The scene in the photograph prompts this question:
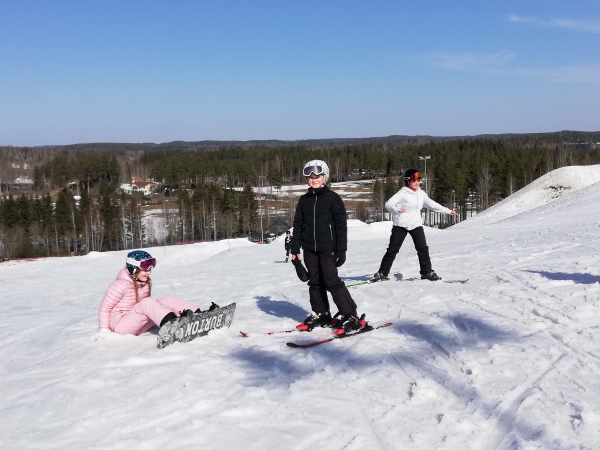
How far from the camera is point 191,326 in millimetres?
5562

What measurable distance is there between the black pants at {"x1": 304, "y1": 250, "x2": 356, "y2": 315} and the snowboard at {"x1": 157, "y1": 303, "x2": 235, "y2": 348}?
1121 mm

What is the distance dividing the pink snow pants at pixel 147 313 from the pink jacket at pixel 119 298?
126 mm

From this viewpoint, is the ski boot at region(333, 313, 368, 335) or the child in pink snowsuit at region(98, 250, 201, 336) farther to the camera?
the child in pink snowsuit at region(98, 250, 201, 336)

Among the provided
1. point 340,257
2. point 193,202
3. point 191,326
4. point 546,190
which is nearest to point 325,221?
point 340,257

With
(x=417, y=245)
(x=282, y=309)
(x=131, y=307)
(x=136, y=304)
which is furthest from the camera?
(x=417, y=245)

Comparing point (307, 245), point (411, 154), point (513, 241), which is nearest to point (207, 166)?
point (411, 154)

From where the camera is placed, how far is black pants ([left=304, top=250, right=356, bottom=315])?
5656mm

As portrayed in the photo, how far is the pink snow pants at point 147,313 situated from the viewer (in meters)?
5.74

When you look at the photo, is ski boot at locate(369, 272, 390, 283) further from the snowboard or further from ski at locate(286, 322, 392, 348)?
the snowboard

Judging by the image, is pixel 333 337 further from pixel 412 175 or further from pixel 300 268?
pixel 412 175

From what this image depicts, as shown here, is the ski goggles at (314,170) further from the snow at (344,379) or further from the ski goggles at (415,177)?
the ski goggles at (415,177)

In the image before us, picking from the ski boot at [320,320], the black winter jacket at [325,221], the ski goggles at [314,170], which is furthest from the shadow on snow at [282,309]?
the ski goggles at [314,170]

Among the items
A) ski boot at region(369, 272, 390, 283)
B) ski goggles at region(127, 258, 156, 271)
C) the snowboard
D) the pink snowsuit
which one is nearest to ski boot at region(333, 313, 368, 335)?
the snowboard

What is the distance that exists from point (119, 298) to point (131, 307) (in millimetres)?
177
